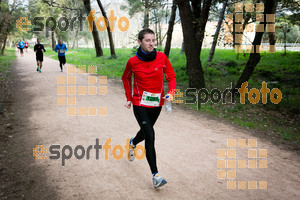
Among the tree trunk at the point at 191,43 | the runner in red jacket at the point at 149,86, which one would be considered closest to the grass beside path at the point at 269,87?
the tree trunk at the point at 191,43

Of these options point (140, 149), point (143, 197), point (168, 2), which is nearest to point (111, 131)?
point (140, 149)

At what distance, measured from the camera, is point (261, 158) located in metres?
5.05

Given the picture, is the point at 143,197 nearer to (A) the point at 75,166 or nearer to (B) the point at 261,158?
(A) the point at 75,166

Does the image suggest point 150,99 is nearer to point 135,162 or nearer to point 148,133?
point 148,133

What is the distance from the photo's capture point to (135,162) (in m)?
4.65

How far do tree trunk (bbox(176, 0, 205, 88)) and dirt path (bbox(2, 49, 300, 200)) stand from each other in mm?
3125

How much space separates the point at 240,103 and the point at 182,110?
2.82 m

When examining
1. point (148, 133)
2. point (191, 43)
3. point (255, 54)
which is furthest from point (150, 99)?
point (255, 54)

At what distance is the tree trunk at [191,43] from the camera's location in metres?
10.1

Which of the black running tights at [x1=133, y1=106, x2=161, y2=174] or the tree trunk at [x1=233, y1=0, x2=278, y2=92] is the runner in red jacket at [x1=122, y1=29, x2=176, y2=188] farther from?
the tree trunk at [x1=233, y1=0, x2=278, y2=92]

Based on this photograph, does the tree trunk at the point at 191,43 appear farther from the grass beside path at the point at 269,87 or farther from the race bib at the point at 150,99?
the race bib at the point at 150,99

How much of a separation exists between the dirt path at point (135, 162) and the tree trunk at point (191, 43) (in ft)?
10.3

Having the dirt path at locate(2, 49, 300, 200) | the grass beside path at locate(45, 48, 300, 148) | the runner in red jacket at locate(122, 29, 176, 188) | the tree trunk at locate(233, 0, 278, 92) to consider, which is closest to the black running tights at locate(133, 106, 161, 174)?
the runner in red jacket at locate(122, 29, 176, 188)

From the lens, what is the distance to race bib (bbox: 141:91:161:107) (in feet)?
12.3
